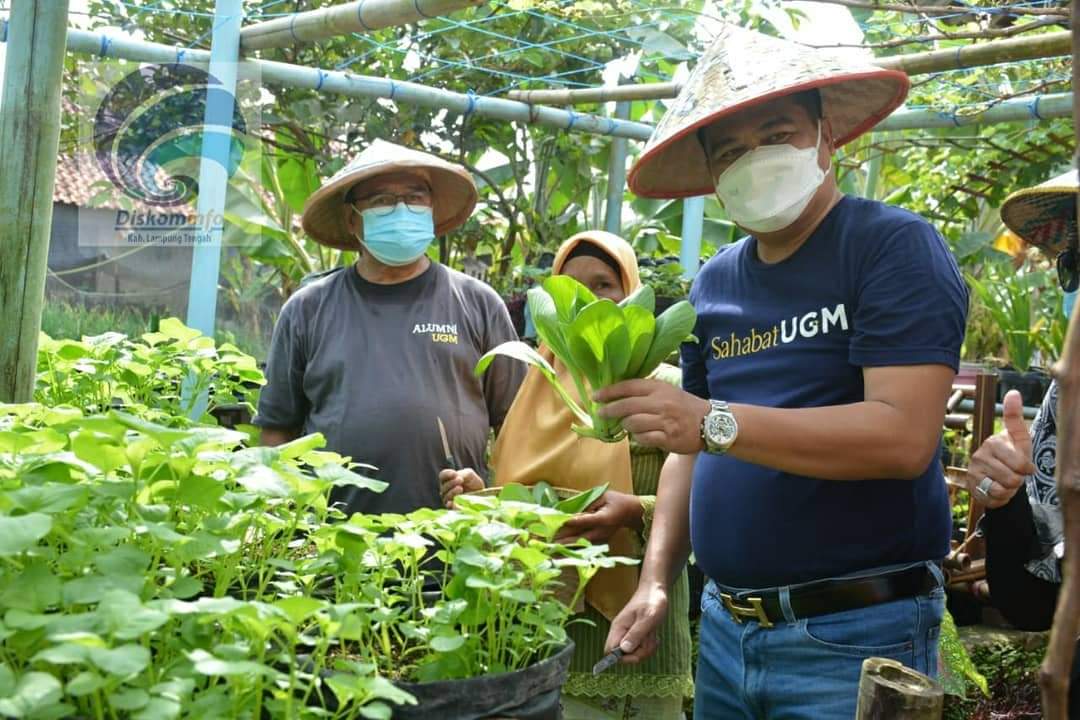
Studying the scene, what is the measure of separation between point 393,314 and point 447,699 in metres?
1.77

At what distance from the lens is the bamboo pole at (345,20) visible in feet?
10.1

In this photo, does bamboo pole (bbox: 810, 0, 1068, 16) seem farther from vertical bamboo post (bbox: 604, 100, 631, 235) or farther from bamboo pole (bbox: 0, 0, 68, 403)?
vertical bamboo post (bbox: 604, 100, 631, 235)

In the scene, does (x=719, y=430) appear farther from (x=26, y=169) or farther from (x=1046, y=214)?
(x=26, y=169)

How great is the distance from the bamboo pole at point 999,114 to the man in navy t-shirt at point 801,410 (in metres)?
2.50

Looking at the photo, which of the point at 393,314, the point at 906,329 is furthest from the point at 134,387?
the point at 906,329

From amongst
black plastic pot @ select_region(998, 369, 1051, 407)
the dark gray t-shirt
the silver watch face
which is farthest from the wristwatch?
black plastic pot @ select_region(998, 369, 1051, 407)

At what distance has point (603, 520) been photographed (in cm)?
203

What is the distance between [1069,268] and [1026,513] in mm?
447

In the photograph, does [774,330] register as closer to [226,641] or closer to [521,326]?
[226,641]

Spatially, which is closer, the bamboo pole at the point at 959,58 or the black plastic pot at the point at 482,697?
the black plastic pot at the point at 482,697

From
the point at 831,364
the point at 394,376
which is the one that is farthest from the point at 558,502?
the point at 394,376

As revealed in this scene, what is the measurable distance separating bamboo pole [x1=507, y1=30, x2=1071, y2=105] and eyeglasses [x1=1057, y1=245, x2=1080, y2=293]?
0.48 metres

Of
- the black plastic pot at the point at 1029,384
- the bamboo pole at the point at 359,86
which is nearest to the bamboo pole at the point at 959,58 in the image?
the bamboo pole at the point at 359,86

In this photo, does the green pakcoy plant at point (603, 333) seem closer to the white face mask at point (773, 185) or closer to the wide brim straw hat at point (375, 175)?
the white face mask at point (773, 185)
